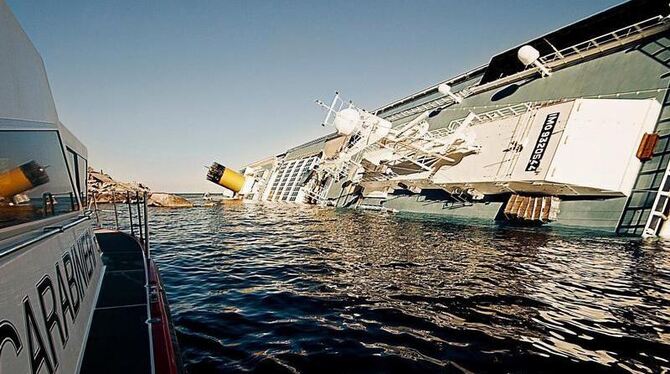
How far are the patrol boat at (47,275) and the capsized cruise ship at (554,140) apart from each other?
19.1 m

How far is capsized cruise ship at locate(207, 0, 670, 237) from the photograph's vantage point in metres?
17.0

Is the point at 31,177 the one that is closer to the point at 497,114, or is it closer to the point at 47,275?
the point at 47,275

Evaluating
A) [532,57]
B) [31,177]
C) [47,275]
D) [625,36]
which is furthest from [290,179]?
[47,275]

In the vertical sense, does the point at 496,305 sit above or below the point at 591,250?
below

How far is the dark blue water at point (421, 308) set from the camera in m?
4.72

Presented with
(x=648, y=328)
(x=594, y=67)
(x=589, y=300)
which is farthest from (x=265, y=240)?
(x=594, y=67)

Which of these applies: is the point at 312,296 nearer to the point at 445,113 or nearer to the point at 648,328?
the point at 648,328

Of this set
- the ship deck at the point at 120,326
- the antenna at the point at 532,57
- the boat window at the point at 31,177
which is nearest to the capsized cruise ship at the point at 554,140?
the antenna at the point at 532,57

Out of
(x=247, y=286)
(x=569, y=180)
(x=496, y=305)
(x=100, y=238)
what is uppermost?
(x=569, y=180)

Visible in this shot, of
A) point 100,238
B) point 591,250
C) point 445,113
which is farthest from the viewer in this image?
point 445,113

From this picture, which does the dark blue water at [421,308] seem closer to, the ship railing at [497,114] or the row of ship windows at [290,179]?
the ship railing at [497,114]

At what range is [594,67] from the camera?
2050 cm

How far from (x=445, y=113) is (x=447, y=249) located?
22.4 meters

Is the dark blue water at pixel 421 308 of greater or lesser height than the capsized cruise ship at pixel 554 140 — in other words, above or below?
below
